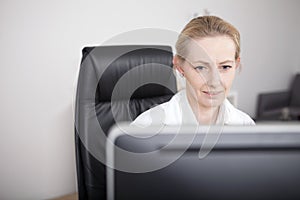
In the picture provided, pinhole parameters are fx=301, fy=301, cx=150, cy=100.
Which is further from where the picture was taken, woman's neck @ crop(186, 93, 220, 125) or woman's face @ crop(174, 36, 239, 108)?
woman's neck @ crop(186, 93, 220, 125)

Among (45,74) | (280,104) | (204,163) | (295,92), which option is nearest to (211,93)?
(204,163)

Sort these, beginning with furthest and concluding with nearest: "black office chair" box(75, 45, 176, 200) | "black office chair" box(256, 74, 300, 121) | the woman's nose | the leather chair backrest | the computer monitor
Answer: the leather chair backrest < "black office chair" box(256, 74, 300, 121) < "black office chair" box(75, 45, 176, 200) < the woman's nose < the computer monitor

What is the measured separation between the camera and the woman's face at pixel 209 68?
2.71 ft

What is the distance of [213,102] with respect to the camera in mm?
982

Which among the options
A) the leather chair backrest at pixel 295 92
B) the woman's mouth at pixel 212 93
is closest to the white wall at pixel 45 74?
the woman's mouth at pixel 212 93

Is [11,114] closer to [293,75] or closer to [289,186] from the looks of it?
[289,186]

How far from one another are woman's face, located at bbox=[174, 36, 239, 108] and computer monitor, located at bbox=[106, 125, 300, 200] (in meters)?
0.40

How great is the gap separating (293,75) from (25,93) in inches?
111

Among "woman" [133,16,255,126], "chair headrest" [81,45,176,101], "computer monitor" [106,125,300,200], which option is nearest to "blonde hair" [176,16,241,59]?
"woman" [133,16,255,126]

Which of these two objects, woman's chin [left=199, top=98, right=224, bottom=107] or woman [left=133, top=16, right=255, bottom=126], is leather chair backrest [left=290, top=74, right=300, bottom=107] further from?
woman's chin [left=199, top=98, right=224, bottom=107]

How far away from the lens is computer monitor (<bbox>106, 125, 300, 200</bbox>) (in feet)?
1.32

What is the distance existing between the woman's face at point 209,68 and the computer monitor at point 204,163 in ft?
1.31

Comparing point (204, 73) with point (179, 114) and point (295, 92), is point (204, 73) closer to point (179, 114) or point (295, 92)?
point (179, 114)

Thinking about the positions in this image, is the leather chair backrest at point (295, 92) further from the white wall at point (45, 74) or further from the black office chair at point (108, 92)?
the black office chair at point (108, 92)
